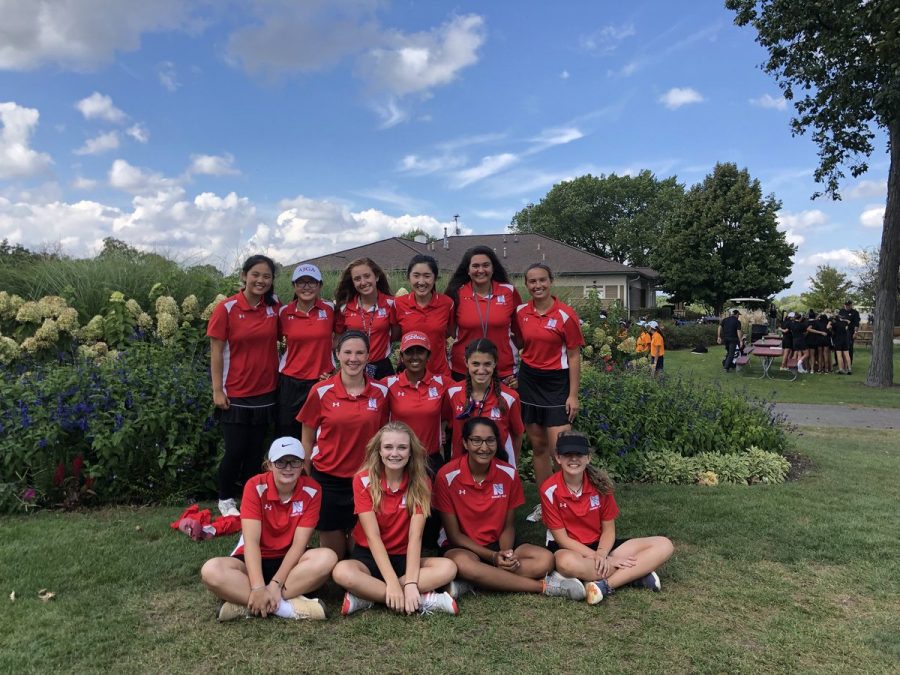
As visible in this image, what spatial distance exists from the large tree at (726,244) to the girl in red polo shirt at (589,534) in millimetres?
38202

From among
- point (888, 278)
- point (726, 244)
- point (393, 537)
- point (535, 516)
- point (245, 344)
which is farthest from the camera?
point (726, 244)

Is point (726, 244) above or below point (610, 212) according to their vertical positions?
below

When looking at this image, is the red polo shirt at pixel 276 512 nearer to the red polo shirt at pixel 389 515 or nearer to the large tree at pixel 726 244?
the red polo shirt at pixel 389 515

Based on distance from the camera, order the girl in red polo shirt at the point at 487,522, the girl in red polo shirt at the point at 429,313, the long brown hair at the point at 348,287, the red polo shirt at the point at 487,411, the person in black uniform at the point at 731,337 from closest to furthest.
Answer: the girl in red polo shirt at the point at 487,522 < the red polo shirt at the point at 487,411 < the girl in red polo shirt at the point at 429,313 < the long brown hair at the point at 348,287 < the person in black uniform at the point at 731,337

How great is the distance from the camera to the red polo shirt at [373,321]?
170 inches

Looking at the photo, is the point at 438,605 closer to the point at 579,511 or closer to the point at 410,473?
the point at 410,473

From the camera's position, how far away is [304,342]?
4328 millimetres

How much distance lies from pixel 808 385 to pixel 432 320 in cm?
1353

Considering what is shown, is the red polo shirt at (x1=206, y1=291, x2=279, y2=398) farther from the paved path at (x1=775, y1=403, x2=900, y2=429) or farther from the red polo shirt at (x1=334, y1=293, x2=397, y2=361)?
the paved path at (x1=775, y1=403, x2=900, y2=429)

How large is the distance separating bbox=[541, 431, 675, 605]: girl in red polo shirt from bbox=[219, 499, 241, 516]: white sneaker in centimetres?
228

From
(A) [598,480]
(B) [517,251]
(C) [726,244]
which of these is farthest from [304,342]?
(C) [726,244]

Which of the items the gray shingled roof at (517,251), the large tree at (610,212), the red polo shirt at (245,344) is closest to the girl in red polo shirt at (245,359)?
the red polo shirt at (245,344)

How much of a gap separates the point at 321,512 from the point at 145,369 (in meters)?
2.51

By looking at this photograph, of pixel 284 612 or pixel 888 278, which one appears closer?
pixel 284 612
